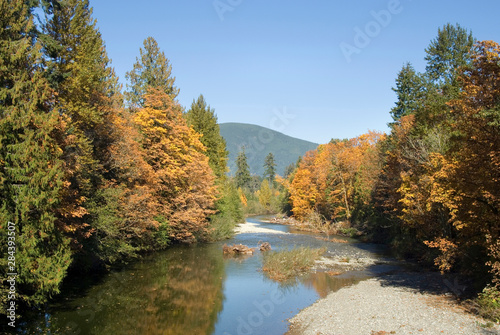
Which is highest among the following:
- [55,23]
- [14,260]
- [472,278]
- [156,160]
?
[55,23]

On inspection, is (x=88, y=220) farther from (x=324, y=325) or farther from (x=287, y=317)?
(x=324, y=325)

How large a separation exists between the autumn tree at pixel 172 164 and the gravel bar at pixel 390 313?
1725 centimetres

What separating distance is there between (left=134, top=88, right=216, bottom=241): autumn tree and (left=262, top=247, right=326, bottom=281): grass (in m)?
10.0

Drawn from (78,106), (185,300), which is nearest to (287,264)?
(185,300)

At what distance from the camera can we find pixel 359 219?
153 feet

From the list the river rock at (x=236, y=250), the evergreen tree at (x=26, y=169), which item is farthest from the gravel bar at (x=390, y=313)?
the river rock at (x=236, y=250)

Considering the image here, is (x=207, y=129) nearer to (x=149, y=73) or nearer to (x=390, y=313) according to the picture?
(x=149, y=73)

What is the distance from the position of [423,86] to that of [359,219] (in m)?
24.0

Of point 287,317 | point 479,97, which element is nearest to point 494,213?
point 479,97

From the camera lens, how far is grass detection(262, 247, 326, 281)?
22684 millimetres

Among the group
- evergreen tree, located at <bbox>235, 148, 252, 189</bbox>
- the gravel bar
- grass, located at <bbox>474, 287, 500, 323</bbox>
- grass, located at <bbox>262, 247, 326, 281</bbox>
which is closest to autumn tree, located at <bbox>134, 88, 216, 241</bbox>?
grass, located at <bbox>262, 247, 326, 281</bbox>

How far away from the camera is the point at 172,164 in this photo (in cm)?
3100

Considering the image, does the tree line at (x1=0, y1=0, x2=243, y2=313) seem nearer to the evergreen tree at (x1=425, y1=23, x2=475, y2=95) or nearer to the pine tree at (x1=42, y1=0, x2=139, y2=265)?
the pine tree at (x1=42, y1=0, x2=139, y2=265)

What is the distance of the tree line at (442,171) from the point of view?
512 inches
